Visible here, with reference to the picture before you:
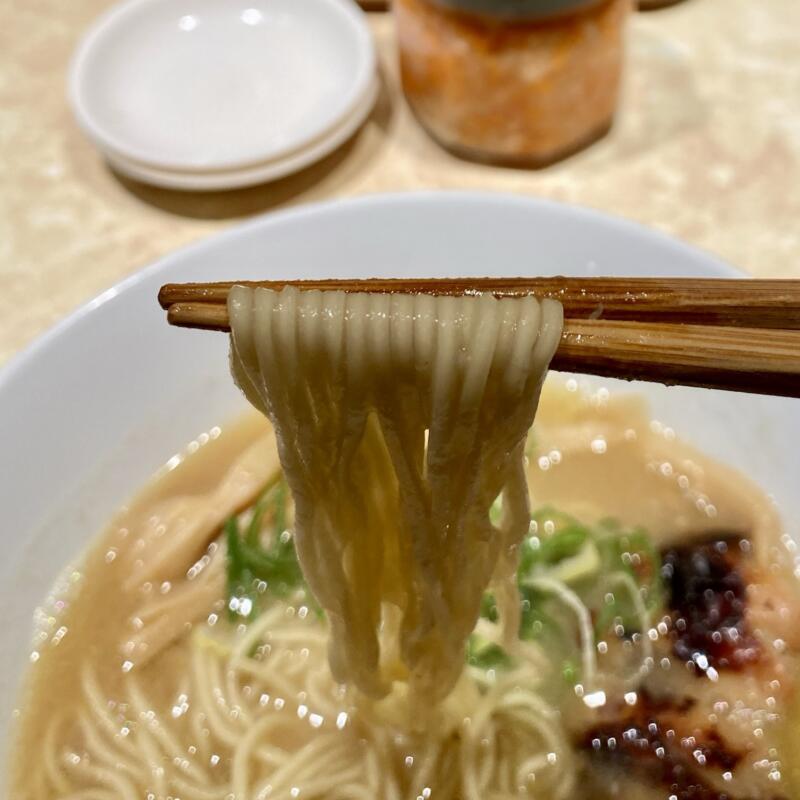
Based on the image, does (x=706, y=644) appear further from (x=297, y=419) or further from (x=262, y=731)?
(x=297, y=419)

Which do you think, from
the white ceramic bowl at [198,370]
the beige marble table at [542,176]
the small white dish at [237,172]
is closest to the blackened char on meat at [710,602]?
the white ceramic bowl at [198,370]

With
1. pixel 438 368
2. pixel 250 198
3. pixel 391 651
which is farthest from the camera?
pixel 250 198

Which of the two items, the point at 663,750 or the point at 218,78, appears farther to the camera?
the point at 218,78

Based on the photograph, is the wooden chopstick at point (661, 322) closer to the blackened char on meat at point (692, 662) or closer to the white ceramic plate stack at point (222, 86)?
the blackened char on meat at point (692, 662)

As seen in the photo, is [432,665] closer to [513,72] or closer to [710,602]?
[710,602]

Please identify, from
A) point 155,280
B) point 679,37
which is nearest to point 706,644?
point 155,280

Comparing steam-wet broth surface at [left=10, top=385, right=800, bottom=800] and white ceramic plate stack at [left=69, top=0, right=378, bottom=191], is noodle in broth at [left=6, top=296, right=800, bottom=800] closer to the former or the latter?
steam-wet broth surface at [left=10, top=385, right=800, bottom=800]

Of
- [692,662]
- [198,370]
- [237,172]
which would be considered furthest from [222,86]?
[692,662]

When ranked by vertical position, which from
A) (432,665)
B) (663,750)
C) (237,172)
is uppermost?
(237,172)
